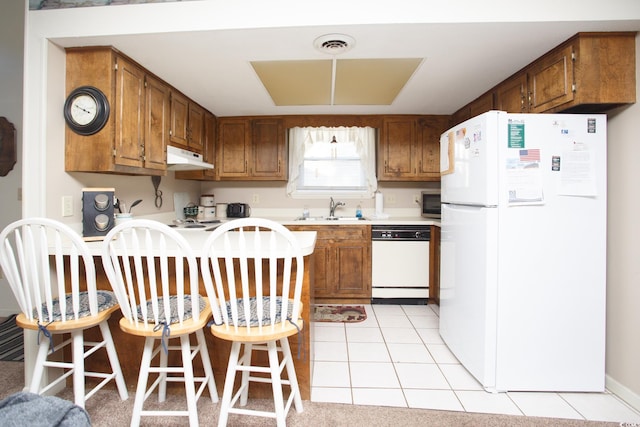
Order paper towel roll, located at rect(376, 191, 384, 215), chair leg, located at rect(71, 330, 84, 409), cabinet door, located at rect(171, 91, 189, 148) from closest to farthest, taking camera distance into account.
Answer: chair leg, located at rect(71, 330, 84, 409), cabinet door, located at rect(171, 91, 189, 148), paper towel roll, located at rect(376, 191, 384, 215)

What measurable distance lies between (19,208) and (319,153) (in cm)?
Result: 314

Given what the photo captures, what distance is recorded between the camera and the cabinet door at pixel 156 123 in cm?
238

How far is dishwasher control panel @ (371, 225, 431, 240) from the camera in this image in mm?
3438

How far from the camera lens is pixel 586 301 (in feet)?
6.05

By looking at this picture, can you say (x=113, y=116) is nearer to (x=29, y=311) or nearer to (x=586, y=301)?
(x=29, y=311)

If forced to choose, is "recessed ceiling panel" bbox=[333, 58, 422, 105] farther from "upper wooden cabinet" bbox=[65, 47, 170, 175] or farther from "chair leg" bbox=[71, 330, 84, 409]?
"chair leg" bbox=[71, 330, 84, 409]

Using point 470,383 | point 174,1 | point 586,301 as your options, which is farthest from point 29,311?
point 586,301

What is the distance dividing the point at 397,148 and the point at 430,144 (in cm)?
38

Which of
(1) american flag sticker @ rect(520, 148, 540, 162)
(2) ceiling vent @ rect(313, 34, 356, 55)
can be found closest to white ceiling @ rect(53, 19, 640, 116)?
(2) ceiling vent @ rect(313, 34, 356, 55)

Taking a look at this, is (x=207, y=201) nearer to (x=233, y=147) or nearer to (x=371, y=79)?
(x=233, y=147)

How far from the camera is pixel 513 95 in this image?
7.98 feet

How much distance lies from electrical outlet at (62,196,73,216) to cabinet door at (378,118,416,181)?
2922 mm

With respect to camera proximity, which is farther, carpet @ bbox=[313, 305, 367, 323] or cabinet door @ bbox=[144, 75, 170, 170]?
carpet @ bbox=[313, 305, 367, 323]

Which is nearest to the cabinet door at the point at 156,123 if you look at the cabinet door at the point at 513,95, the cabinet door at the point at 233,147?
the cabinet door at the point at 233,147
